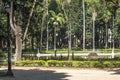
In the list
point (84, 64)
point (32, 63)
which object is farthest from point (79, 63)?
point (32, 63)

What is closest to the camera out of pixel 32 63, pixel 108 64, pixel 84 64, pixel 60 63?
pixel 108 64

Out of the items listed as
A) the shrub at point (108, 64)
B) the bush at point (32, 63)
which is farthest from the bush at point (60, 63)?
the shrub at point (108, 64)

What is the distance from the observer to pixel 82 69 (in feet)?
122

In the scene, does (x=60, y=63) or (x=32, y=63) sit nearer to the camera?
(x=60, y=63)

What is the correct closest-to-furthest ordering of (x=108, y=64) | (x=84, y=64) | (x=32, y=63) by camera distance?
(x=108, y=64)
(x=84, y=64)
(x=32, y=63)

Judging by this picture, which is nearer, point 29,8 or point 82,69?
point 82,69

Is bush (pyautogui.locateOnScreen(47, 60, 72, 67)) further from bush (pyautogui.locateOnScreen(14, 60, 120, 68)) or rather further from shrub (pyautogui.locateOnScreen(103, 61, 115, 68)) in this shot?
shrub (pyautogui.locateOnScreen(103, 61, 115, 68))

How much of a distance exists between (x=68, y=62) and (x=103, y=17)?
186 feet

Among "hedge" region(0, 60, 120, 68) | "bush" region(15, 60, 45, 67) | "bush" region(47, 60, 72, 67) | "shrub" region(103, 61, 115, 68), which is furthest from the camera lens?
"bush" region(15, 60, 45, 67)

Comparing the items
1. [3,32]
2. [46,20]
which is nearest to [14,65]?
[3,32]

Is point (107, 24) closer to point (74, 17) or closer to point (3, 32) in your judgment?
point (74, 17)

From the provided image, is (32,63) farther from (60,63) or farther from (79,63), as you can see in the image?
(79,63)

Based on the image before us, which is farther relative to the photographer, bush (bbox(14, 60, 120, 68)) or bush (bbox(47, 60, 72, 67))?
bush (bbox(47, 60, 72, 67))

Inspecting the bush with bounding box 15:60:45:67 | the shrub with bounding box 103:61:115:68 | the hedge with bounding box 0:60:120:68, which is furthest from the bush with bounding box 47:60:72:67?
the shrub with bounding box 103:61:115:68
